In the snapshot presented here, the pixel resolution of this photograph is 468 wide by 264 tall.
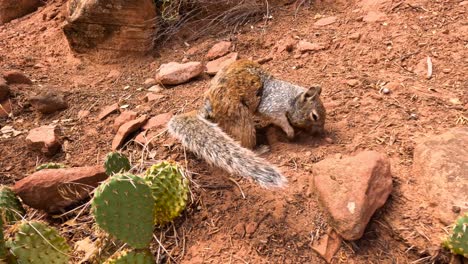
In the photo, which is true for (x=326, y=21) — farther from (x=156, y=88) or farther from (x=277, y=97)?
(x=156, y=88)

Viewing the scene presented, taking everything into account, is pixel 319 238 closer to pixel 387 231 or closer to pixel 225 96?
pixel 387 231

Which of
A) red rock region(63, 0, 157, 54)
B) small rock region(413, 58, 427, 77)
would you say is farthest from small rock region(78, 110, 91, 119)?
small rock region(413, 58, 427, 77)

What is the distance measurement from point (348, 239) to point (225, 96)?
1825mm

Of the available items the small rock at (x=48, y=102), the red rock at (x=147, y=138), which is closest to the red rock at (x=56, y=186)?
the red rock at (x=147, y=138)

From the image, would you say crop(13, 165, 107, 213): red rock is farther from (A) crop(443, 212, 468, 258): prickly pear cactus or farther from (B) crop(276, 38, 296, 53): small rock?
(B) crop(276, 38, 296, 53): small rock

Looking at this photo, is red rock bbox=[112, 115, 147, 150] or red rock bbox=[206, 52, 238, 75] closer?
red rock bbox=[112, 115, 147, 150]

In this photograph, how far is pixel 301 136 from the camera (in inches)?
174

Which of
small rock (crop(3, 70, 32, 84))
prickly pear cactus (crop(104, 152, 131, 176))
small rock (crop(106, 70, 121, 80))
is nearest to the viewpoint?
prickly pear cactus (crop(104, 152, 131, 176))

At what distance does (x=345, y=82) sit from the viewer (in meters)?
4.75

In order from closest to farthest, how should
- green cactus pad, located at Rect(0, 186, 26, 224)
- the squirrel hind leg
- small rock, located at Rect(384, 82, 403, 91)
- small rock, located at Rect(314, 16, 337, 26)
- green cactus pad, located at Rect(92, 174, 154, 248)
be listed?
1. green cactus pad, located at Rect(92, 174, 154, 248)
2. green cactus pad, located at Rect(0, 186, 26, 224)
3. the squirrel hind leg
4. small rock, located at Rect(384, 82, 403, 91)
5. small rock, located at Rect(314, 16, 337, 26)

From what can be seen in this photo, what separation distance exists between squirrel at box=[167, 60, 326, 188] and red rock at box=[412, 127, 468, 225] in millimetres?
1060

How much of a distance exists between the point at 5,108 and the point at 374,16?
488cm

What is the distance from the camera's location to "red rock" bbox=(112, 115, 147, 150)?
14.7 feet

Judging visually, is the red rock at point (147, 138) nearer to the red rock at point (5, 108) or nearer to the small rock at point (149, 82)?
the small rock at point (149, 82)
